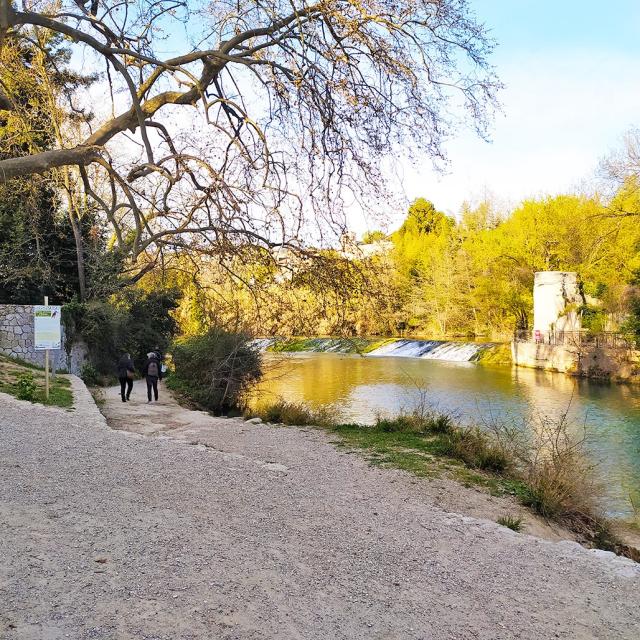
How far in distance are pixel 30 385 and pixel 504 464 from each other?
960 cm

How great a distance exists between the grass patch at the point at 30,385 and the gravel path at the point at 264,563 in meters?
5.17

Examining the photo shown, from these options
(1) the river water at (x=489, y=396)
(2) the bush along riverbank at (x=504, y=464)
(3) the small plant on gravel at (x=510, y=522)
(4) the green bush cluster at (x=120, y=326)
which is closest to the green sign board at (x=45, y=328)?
(2) the bush along riverbank at (x=504, y=464)

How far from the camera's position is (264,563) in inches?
180

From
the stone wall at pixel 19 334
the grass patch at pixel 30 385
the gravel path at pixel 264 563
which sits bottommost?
the gravel path at pixel 264 563

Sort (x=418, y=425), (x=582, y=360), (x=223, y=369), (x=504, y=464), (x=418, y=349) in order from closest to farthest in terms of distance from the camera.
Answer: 1. (x=504, y=464)
2. (x=418, y=425)
3. (x=223, y=369)
4. (x=582, y=360)
5. (x=418, y=349)

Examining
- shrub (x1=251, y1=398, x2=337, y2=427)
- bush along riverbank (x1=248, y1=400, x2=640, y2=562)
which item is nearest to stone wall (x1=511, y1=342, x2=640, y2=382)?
bush along riverbank (x1=248, y1=400, x2=640, y2=562)

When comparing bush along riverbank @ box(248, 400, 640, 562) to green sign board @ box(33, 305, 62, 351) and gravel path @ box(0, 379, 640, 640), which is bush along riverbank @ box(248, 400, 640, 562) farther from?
green sign board @ box(33, 305, 62, 351)

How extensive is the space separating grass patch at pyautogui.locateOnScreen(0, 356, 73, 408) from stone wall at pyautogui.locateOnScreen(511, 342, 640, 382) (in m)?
23.4

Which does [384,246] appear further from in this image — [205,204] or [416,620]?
[416,620]

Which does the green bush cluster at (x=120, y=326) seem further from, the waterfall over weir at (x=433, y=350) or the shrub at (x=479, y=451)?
the waterfall over weir at (x=433, y=350)

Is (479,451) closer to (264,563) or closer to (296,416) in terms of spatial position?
(296,416)

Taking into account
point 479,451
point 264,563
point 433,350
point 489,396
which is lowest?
point 489,396

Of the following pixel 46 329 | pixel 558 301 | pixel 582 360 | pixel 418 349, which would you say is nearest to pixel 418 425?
pixel 46 329

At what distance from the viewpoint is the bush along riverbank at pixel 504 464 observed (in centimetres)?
766
